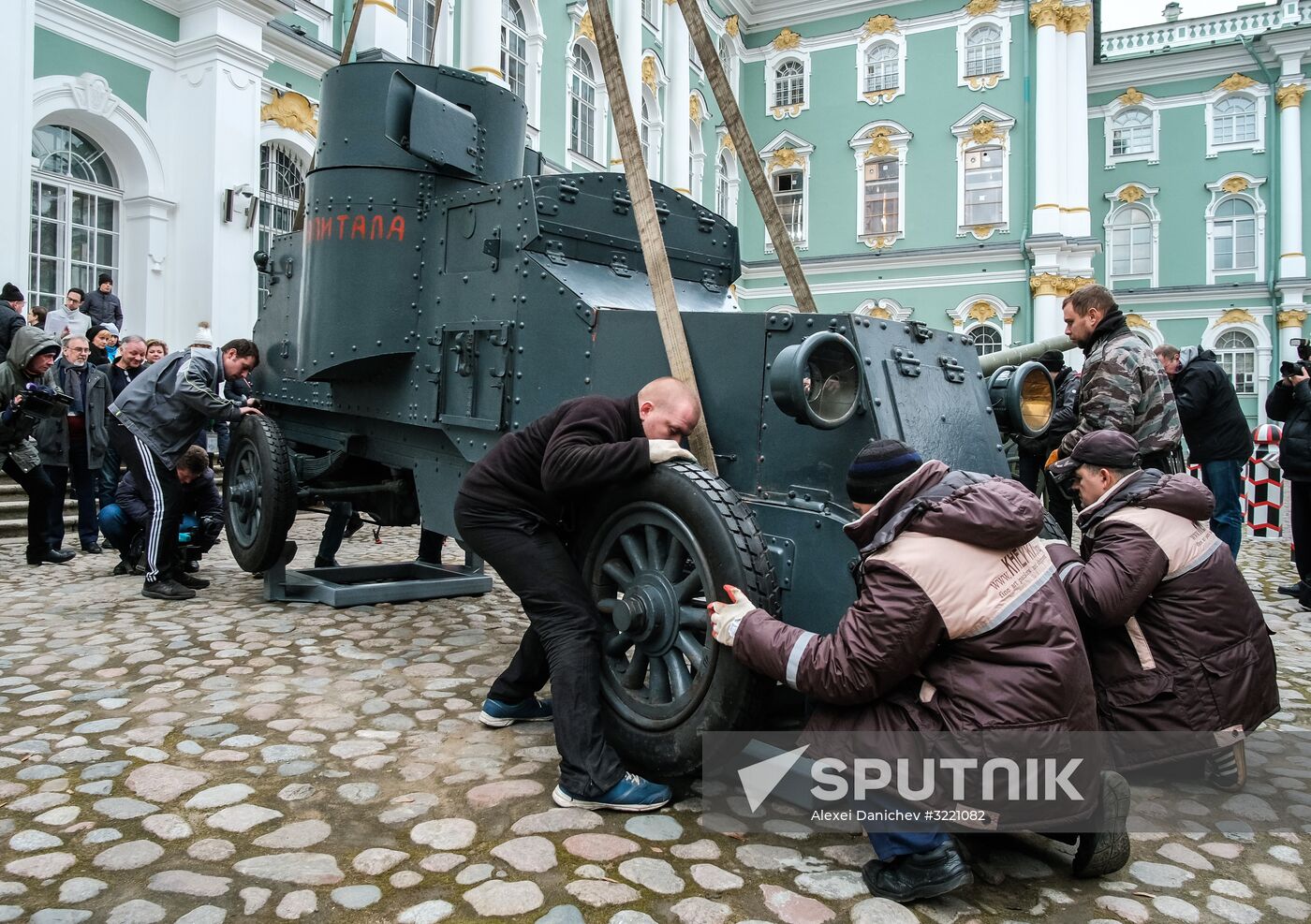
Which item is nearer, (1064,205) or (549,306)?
(549,306)

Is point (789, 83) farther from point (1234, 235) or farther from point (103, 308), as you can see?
point (103, 308)

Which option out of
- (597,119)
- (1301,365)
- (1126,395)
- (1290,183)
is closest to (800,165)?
(597,119)

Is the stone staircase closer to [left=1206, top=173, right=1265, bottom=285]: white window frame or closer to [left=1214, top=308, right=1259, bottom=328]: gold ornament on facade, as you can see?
[left=1214, top=308, right=1259, bottom=328]: gold ornament on facade

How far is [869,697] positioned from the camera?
2.60 m

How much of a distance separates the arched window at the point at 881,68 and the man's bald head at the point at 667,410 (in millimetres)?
27817

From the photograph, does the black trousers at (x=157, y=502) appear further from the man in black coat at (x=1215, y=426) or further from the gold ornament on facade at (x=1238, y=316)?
the gold ornament on facade at (x=1238, y=316)

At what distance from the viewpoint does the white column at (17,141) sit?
11039 mm

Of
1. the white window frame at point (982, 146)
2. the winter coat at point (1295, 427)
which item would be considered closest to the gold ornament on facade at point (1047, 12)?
the white window frame at point (982, 146)

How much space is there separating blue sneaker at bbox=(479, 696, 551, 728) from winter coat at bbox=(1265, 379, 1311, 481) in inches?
216

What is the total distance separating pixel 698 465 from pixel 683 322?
28.4 inches

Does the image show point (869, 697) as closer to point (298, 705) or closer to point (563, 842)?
point (563, 842)

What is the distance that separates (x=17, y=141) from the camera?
11211mm

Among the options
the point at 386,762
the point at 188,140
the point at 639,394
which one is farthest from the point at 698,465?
the point at 188,140

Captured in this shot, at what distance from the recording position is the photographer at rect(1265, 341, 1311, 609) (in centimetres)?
679
